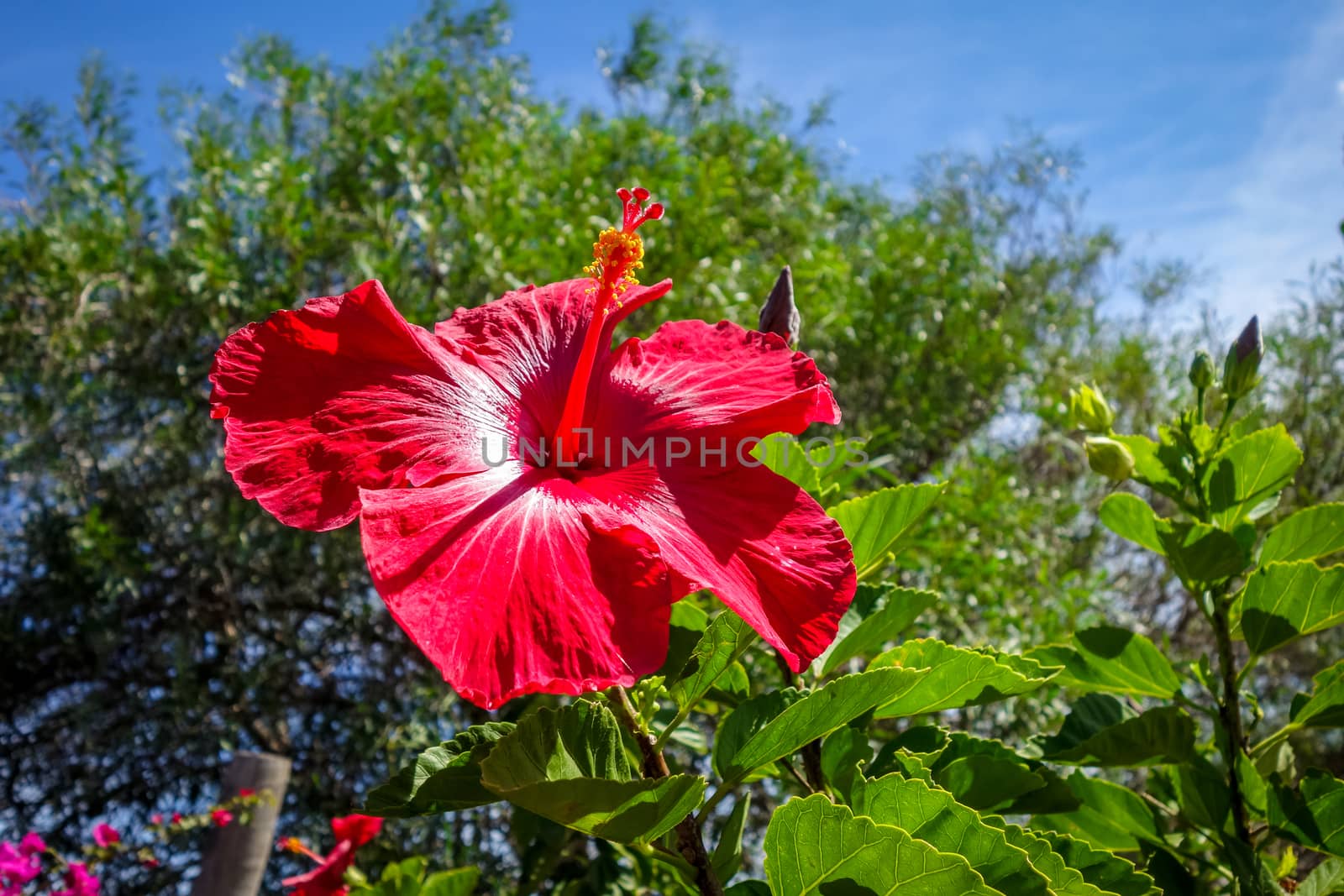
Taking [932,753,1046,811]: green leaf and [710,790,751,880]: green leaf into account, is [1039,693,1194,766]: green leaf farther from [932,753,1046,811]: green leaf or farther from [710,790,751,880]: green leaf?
[710,790,751,880]: green leaf

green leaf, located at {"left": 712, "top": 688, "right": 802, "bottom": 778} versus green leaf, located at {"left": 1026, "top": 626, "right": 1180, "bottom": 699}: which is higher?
green leaf, located at {"left": 712, "top": 688, "right": 802, "bottom": 778}

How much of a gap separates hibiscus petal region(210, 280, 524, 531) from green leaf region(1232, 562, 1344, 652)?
2.66 ft

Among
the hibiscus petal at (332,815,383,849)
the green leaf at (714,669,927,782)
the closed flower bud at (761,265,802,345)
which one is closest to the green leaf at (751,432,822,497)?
the closed flower bud at (761,265,802,345)

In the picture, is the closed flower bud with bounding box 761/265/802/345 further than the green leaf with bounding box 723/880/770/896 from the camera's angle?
Yes

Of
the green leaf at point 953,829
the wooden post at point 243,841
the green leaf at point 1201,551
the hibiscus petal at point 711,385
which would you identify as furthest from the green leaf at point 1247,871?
the wooden post at point 243,841

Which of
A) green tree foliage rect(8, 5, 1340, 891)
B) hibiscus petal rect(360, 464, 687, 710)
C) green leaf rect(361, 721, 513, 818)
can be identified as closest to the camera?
hibiscus petal rect(360, 464, 687, 710)

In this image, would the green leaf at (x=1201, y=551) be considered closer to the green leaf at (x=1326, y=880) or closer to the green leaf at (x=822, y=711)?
the green leaf at (x=1326, y=880)

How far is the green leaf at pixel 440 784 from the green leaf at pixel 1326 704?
851 mm

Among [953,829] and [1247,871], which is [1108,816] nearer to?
[1247,871]

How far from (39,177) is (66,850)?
2.70 meters

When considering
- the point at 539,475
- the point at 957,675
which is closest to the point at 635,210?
the point at 539,475

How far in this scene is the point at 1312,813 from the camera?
34.7 inches

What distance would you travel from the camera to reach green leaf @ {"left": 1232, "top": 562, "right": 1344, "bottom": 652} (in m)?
0.91

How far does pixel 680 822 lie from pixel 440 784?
7.3 inches
